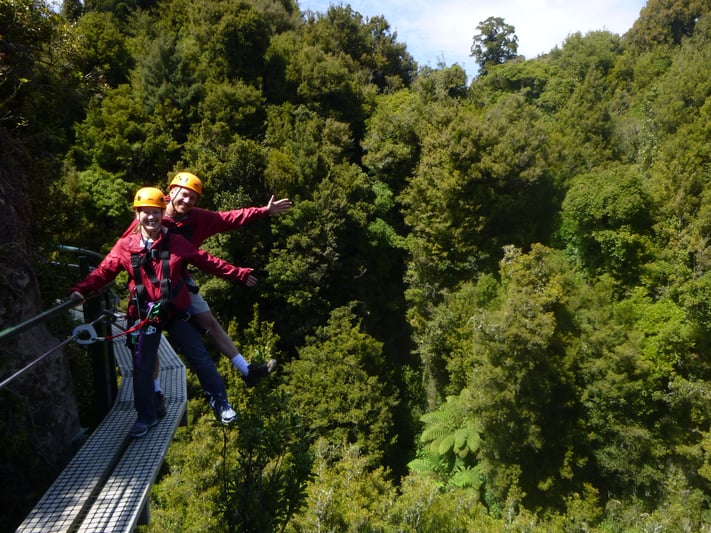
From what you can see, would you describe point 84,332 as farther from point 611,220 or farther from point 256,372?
point 611,220

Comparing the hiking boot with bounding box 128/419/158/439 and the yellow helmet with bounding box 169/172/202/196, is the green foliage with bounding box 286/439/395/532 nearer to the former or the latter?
the hiking boot with bounding box 128/419/158/439

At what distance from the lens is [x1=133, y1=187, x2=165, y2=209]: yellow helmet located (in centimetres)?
371

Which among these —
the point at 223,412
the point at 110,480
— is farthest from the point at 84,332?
the point at 223,412

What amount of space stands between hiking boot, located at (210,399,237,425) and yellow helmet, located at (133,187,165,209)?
190 centimetres

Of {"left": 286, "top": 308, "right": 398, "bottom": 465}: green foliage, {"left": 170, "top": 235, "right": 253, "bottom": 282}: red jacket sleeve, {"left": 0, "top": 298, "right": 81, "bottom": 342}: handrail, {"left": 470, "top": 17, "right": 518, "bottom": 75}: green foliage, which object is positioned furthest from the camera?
{"left": 470, "top": 17, "right": 518, "bottom": 75}: green foliage

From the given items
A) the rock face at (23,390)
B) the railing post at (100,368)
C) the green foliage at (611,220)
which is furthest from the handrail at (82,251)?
the green foliage at (611,220)

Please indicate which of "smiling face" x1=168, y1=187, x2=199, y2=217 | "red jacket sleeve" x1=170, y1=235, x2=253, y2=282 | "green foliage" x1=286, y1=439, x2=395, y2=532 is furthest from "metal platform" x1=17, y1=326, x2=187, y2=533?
"green foliage" x1=286, y1=439, x2=395, y2=532

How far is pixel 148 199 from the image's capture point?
372cm

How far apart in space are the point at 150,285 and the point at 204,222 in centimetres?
102

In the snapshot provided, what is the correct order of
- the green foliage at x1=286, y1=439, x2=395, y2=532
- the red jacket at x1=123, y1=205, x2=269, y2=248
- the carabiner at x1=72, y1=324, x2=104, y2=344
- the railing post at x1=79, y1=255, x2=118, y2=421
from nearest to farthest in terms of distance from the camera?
the carabiner at x1=72, y1=324, x2=104, y2=344
the railing post at x1=79, y1=255, x2=118, y2=421
the red jacket at x1=123, y1=205, x2=269, y2=248
the green foliage at x1=286, y1=439, x2=395, y2=532

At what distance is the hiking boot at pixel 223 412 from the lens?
4176mm

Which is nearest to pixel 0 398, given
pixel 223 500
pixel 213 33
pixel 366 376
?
pixel 223 500

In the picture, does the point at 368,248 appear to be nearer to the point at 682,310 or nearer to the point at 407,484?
the point at 407,484

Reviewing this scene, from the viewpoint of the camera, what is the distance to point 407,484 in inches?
556
